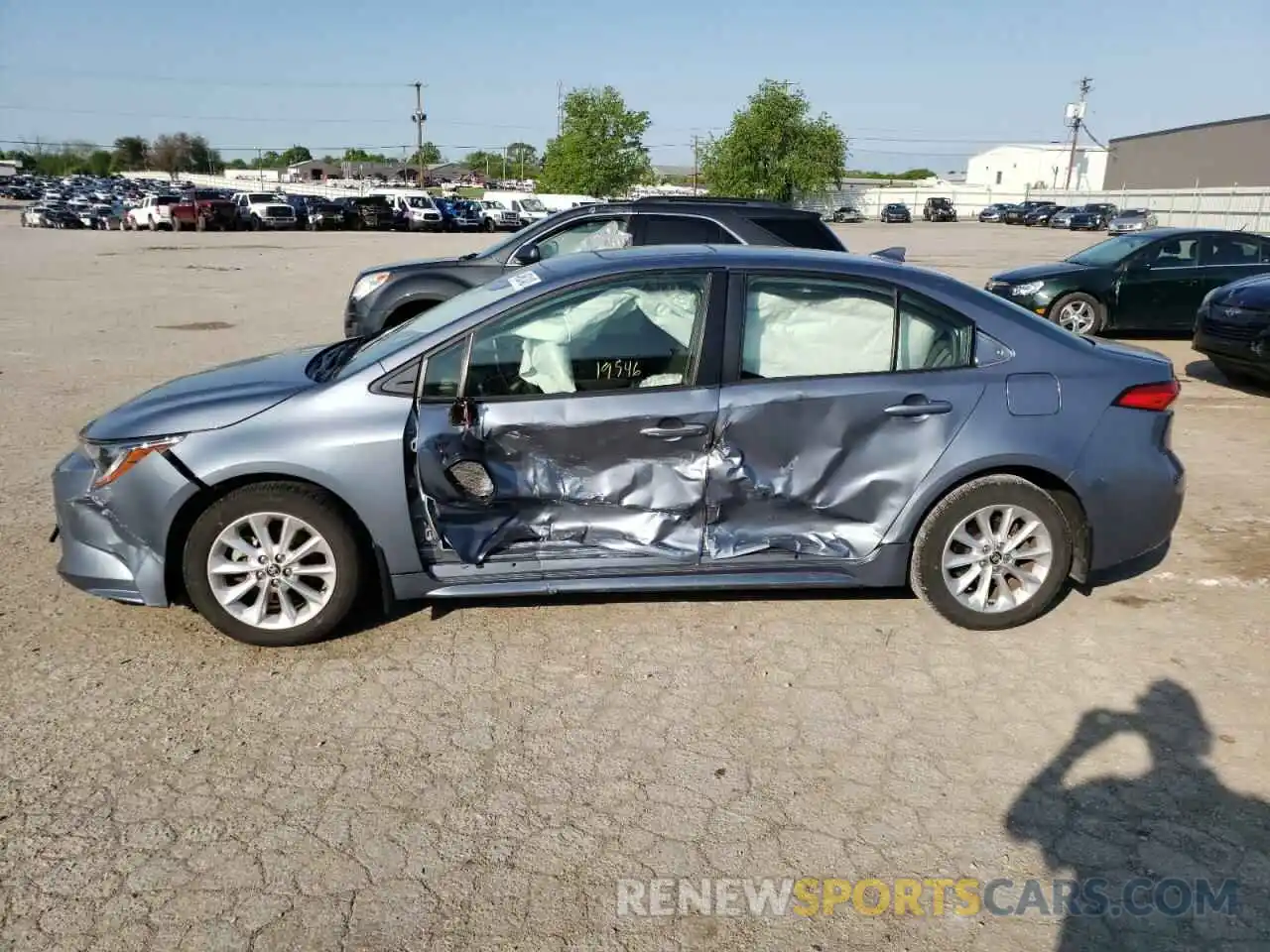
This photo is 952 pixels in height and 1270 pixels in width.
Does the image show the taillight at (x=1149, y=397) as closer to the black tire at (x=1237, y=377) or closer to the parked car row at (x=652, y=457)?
the parked car row at (x=652, y=457)

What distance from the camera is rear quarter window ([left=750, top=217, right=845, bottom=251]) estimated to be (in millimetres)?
8648

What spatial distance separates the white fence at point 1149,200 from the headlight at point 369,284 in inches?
1564

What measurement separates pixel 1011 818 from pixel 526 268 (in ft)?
10.3

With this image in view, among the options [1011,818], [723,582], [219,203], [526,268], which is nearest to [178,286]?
[526,268]

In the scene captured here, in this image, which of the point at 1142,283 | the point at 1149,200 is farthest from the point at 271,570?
the point at 1149,200

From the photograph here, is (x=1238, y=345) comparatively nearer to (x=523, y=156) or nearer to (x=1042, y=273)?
(x=1042, y=273)

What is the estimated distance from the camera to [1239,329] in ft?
29.7

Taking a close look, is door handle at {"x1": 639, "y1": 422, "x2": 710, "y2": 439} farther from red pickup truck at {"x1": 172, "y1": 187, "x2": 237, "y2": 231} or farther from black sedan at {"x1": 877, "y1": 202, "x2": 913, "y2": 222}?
black sedan at {"x1": 877, "y1": 202, "x2": 913, "y2": 222}

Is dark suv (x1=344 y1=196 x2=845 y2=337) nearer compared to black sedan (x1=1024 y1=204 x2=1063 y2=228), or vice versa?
dark suv (x1=344 y1=196 x2=845 y2=337)

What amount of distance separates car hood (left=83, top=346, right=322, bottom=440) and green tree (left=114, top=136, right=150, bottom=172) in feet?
564

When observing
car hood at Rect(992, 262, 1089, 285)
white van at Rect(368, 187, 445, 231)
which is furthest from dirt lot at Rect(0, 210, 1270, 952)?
white van at Rect(368, 187, 445, 231)

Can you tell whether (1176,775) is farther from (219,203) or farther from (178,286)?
(219,203)

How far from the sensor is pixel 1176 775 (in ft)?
11.0

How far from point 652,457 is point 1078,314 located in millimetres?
10276
